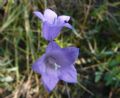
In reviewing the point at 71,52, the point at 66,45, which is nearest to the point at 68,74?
the point at 71,52

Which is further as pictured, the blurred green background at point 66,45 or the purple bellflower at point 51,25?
the blurred green background at point 66,45

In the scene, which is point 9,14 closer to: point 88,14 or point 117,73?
point 88,14

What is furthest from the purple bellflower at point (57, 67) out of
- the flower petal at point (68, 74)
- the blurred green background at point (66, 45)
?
the blurred green background at point (66, 45)

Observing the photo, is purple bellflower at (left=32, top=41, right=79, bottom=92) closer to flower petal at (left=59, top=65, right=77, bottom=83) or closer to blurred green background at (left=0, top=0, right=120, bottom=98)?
flower petal at (left=59, top=65, right=77, bottom=83)

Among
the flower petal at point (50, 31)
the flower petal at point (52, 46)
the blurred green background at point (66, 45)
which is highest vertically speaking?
the flower petal at point (50, 31)

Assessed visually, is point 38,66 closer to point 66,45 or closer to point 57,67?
point 57,67

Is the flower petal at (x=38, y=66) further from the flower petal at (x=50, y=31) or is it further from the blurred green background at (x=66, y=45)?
the blurred green background at (x=66, y=45)
